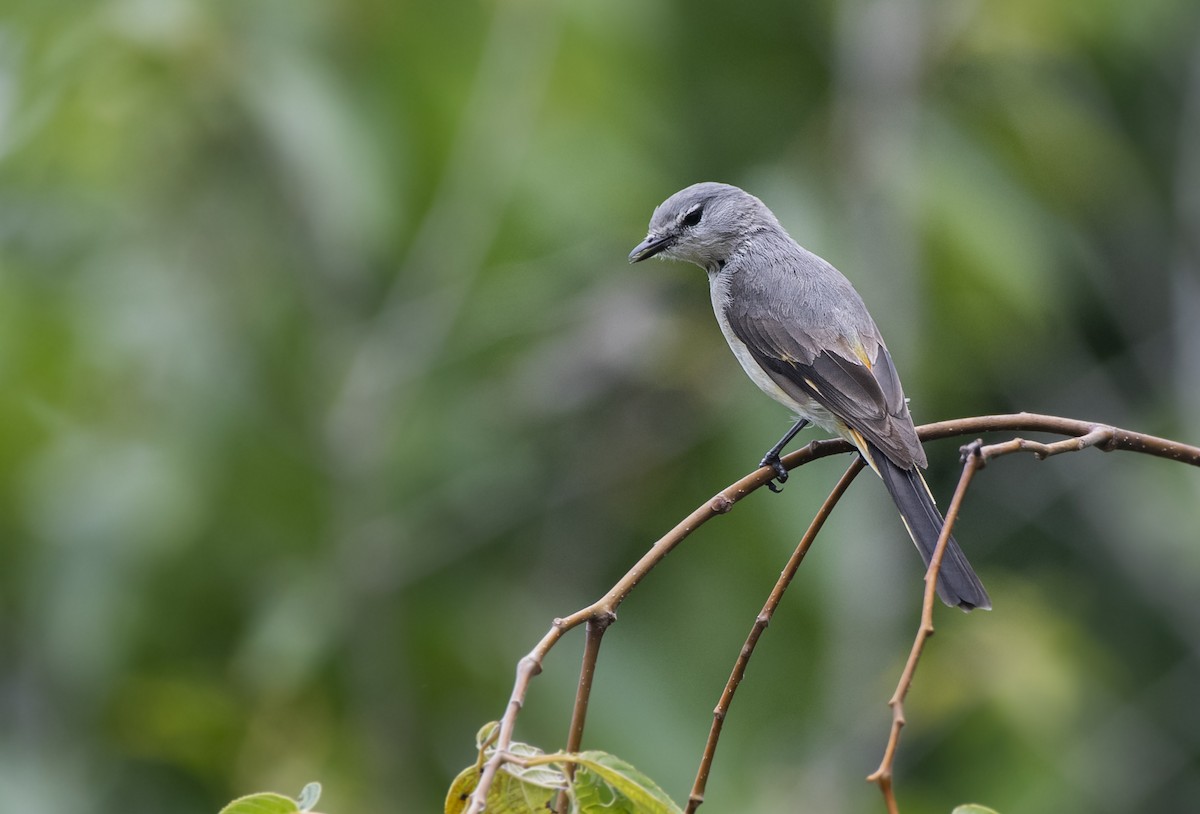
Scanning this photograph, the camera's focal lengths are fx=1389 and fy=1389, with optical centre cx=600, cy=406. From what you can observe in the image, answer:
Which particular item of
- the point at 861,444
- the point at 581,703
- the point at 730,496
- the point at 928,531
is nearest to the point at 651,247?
the point at 861,444

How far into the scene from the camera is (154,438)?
5465mm

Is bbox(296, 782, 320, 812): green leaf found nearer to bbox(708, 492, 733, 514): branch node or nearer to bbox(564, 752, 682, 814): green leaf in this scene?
bbox(564, 752, 682, 814): green leaf

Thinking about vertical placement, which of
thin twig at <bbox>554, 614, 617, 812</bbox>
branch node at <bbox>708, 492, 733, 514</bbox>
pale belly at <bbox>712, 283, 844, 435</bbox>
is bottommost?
thin twig at <bbox>554, 614, 617, 812</bbox>

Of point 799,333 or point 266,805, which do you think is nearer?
point 266,805

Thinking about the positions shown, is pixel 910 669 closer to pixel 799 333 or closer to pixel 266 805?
pixel 266 805

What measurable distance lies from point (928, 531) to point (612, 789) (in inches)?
53.3

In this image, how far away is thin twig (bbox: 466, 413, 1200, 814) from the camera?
6.40ft

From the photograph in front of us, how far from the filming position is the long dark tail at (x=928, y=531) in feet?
9.16

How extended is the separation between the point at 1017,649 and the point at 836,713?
36.6 inches

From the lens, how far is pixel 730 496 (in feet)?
8.32

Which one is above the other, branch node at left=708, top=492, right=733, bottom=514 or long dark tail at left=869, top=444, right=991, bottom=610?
branch node at left=708, top=492, right=733, bottom=514

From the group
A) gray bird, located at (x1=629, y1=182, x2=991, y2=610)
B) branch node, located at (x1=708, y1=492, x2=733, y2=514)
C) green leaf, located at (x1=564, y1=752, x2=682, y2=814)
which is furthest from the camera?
gray bird, located at (x1=629, y1=182, x2=991, y2=610)

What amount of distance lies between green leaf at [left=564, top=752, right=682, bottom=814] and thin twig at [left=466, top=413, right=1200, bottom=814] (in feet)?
0.32

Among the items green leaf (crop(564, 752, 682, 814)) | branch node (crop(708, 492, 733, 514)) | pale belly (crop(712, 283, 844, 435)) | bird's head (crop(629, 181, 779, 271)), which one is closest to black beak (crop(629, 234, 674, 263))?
bird's head (crop(629, 181, 779, 271))
